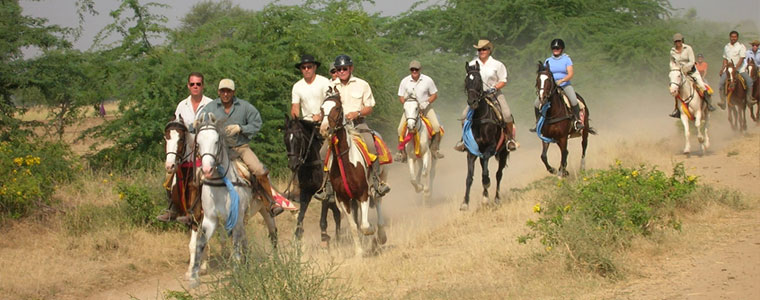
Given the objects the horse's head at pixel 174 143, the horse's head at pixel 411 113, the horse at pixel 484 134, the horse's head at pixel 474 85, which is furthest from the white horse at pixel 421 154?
the horse's head at pixel 174 143

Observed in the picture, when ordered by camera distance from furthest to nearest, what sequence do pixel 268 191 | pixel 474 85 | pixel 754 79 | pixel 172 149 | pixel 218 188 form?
pixel 754 79, pixel 474 85, pixel 268 191, pixel 218 188, pixel 172 149

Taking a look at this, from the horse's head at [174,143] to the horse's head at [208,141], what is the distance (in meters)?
0.30

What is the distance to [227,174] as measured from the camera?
913 cm

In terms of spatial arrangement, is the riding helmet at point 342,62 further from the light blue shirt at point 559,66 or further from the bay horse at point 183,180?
the light blue shirt at point 559,66

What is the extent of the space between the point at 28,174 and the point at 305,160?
4.61 meters

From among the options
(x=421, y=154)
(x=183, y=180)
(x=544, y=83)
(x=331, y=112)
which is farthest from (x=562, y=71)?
(x=183, y=180)

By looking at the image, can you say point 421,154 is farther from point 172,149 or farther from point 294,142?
point 172,149

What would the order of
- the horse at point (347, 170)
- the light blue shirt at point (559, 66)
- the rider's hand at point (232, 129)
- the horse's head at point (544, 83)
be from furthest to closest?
the light blue shirt at point (559, 66), the horse's head at point (544, 83), the horse at point (347, 170), the rider's hand at point (232, 129)

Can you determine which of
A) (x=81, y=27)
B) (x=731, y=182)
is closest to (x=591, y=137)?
(x=731, y=182)

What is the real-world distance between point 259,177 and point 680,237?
503cm

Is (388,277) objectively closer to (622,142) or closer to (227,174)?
(227,174)

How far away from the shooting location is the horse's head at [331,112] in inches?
384

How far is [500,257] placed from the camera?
9.13 meters

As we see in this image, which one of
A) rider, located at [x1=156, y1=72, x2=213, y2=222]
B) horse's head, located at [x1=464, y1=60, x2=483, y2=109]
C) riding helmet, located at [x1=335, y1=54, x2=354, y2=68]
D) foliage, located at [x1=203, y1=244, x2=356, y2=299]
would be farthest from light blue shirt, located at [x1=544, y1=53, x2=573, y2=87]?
foliage, located at [x1=203, y1=244, x2=356, y2=299]
